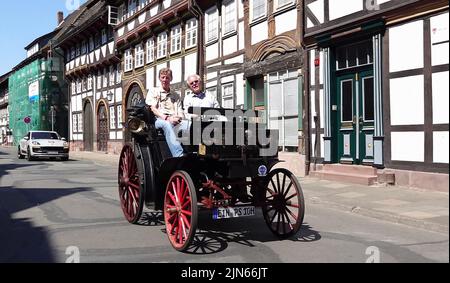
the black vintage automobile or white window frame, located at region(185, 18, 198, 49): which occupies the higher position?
white window frame, located at region(185, 18, 198, 49)

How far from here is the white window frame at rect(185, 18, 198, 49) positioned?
65.7 feet

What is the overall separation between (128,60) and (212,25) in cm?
1047

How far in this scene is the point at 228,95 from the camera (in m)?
17.4

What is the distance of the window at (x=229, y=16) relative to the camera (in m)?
16.9

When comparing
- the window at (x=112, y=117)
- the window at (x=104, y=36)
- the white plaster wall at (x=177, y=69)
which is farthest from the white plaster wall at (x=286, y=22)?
the window at (x=104, y=36)

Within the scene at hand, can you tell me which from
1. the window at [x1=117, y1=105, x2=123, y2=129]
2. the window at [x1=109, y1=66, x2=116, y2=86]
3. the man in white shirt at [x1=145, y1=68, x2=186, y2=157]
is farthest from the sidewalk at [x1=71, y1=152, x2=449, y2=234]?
the window at [x1=109, y1=66, x2=116, y2=86]

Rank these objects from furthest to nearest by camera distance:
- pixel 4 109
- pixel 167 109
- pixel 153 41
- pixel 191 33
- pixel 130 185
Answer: pixel 4 109, pixel 153 41, pixel 191 33, pixel 130 185, pixel 167 109

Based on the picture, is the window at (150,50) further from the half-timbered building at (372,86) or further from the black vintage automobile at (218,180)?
the black vintage automobile at (218,180)

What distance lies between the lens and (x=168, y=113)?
22.0 feet

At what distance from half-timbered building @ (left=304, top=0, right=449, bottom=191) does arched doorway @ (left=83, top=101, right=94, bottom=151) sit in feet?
82.4

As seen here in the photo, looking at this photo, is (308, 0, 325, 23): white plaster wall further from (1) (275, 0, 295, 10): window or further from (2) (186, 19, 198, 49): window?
(2) (186, 19, 198, 49): window

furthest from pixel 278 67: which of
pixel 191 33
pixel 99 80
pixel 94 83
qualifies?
pixel 94 83

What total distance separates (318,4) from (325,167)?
429 centimetres

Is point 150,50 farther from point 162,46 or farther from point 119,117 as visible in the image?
point 119,117
